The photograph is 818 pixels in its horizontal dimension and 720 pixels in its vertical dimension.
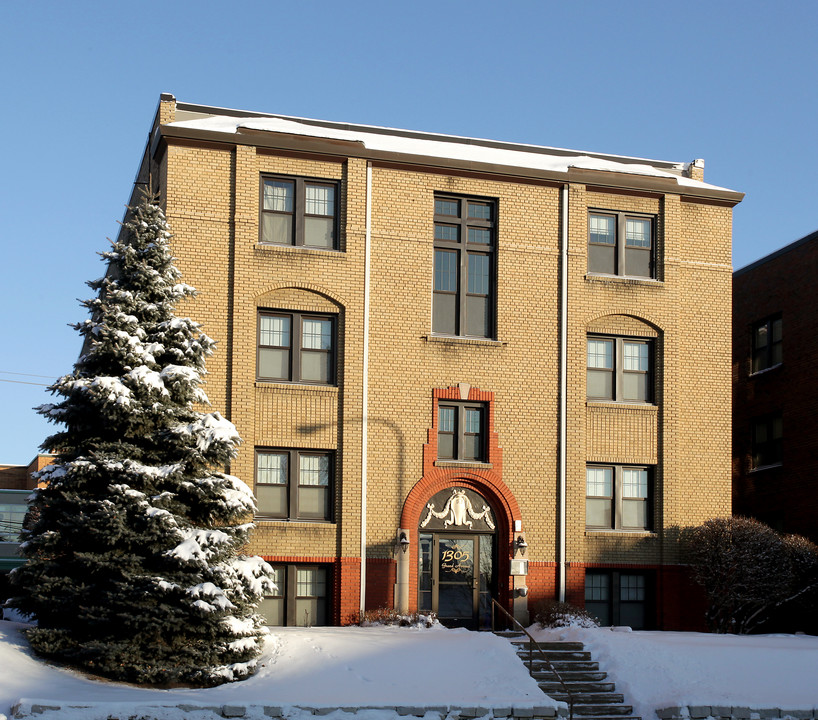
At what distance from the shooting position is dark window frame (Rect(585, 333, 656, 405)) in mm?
28250

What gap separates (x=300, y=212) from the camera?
26.8 meters

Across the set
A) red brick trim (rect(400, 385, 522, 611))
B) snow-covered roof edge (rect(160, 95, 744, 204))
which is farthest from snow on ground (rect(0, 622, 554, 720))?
snow-covered roof edge (rect(160, 95, 744, 204))

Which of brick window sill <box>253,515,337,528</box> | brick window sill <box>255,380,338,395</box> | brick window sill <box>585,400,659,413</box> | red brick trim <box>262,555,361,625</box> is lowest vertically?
red brick trim <box>262,555,361,625</box>

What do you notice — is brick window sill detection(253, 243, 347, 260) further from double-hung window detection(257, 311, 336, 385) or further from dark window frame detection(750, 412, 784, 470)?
dark window frame detection(750, 412, 784, 470)

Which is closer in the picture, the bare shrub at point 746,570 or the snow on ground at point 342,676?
the snow on ground at point 342,676

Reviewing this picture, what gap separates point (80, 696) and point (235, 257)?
1144cm

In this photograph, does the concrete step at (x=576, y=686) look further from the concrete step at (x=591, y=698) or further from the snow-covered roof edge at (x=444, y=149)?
the snow-covered roof edge at (x=444, y=149)

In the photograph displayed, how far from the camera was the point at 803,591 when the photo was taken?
89.3 feet

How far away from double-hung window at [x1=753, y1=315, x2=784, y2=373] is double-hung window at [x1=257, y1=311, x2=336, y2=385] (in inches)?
596

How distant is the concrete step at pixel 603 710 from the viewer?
20297 millimetres

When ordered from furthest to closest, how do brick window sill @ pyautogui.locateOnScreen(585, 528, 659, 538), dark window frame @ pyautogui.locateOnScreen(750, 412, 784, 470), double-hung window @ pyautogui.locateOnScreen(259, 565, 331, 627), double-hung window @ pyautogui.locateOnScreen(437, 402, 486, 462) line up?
dark window frame @ pyautogui.locateOnScreen(750, 412, 784, 470) → brick window sill @ pyautogui.locateOnScreen(585, 528, 659, 538) → double-hung window @ pyautogui.locateOnScreen(437, 402, 486, 462) → double-hung window @ pyautogui.locateOnScreen(259, 565, 331, 627)

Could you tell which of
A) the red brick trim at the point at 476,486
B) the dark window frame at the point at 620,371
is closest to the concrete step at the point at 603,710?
the red brick trim at the point at 476,486

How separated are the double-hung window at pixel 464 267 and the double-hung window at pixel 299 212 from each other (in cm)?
266

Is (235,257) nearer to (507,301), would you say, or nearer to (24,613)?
(507,301)
